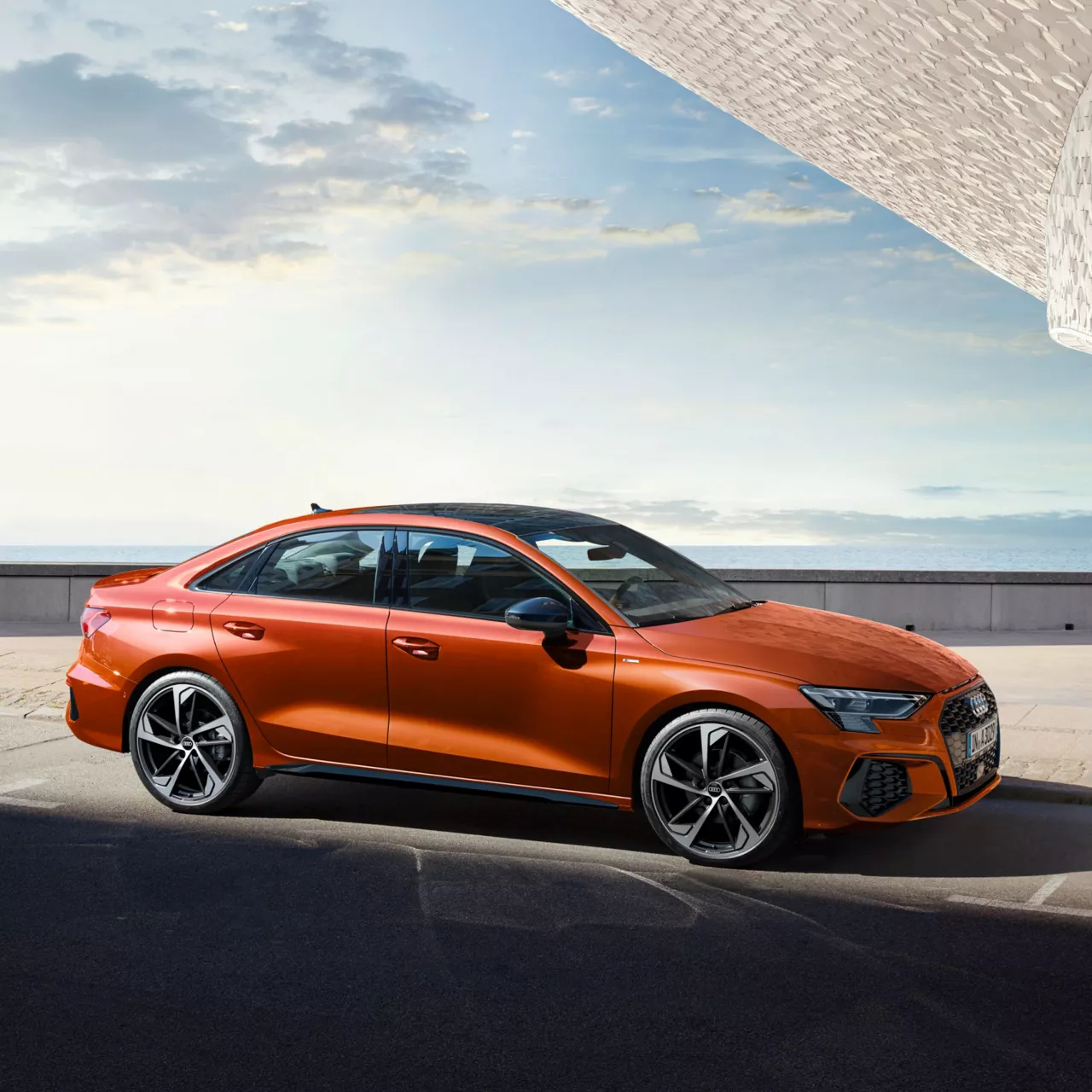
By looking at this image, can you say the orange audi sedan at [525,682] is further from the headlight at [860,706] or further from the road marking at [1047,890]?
the road marking at [1047,890]

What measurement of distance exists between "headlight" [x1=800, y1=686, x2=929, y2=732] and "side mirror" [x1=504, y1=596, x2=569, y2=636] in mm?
1086

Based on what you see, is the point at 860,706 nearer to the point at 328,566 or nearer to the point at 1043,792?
the point at 1043,792

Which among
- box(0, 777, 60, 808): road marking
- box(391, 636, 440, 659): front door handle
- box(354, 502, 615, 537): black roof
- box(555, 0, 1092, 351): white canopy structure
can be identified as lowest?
box(0, 777, 60, 808): road marking

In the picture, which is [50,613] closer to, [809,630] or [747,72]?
[747,72]

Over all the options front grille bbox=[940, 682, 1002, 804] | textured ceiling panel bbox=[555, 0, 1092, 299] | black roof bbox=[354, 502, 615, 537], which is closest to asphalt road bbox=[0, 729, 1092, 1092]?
front grille bbox=[940, 682, 1002, 804]

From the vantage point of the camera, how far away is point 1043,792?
6992 millimetres

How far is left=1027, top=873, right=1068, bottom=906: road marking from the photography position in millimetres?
5153

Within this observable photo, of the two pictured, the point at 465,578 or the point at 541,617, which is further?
the point at 465,578

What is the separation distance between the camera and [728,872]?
5.50 metres

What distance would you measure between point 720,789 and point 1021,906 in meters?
1.26

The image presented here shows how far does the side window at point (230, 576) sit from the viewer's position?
6652 millimetres

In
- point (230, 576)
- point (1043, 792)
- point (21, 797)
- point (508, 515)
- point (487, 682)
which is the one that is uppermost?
point (508, 515)

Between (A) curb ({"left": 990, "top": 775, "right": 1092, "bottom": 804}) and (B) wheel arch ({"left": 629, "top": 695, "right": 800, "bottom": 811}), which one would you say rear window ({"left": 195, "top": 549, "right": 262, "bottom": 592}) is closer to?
(B) wheel arch ({"left": 629, "top": 695, "right": 800, "bottom": 811})

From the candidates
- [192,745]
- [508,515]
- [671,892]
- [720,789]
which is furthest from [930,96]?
[671,892]
